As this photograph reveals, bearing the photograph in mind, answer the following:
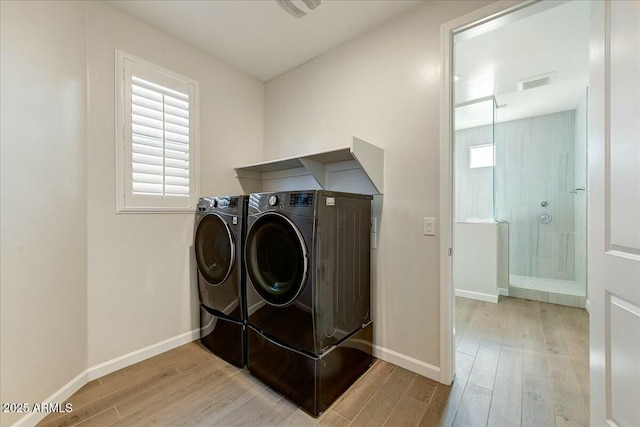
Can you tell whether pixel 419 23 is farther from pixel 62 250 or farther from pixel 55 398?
pixel 55 398

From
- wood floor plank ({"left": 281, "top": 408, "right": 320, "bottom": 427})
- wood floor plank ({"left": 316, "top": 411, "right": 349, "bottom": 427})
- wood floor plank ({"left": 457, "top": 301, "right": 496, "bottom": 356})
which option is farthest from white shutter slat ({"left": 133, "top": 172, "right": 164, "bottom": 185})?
wood floor plank ({"left": 457, "top": 301, "right": 496, "bottom": 356})

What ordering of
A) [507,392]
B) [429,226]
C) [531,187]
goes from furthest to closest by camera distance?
1. [531,187]
2. [429,226]
3. [507,392]

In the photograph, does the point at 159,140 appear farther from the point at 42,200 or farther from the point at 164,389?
the point at 164,389

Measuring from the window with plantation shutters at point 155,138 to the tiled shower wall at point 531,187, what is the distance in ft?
12.8

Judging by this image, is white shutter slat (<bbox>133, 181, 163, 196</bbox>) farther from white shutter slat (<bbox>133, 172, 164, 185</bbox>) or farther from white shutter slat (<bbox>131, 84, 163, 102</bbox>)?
white shutter slat (<bbox>131, 84, 163, 102</bbox>)

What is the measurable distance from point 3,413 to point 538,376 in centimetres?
299

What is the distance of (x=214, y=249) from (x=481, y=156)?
3.99 metres

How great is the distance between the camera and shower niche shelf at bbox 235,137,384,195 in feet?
5.89

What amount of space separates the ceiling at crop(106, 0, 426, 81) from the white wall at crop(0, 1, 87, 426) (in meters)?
0.54

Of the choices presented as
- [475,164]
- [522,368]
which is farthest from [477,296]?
[475,164]

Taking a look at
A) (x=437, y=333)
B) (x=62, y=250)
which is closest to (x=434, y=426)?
(x=437, y=333)

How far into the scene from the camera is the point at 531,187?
3.76 metres

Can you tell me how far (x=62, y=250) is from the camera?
1.50 meters

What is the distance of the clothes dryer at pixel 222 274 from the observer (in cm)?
183
